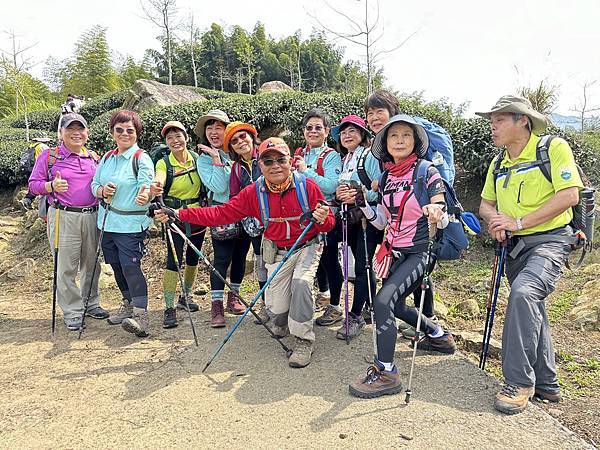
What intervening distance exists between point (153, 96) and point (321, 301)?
307 inches

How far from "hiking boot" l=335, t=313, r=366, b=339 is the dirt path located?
0.24 feet

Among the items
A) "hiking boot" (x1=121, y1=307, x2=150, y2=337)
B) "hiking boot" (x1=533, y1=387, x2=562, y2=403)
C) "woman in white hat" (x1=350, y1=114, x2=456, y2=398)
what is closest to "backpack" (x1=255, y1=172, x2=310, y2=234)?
"woman in white hat" (x1=350, y1=114, x2=456, y2=398)

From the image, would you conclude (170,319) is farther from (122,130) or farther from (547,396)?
(547,396)

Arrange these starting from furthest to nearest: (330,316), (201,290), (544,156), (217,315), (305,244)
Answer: (201,290) < (217,315) < (330,316) < (305,244) < (544,156)

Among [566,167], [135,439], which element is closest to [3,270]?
[135,439]

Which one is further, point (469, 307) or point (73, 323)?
point (469, 307)

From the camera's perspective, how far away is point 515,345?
3227mm

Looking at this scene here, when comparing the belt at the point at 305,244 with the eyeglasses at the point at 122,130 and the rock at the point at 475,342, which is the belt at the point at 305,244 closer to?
the rock at the point at 475,342

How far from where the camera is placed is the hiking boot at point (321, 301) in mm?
5414

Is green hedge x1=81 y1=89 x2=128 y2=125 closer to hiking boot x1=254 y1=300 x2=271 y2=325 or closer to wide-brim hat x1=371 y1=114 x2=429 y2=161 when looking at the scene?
hiking boot x1=254 y1=300 x2=271 y2=325

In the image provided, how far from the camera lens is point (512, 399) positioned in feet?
10.6

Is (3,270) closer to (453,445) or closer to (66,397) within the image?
(66,397)

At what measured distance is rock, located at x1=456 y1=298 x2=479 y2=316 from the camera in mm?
5578

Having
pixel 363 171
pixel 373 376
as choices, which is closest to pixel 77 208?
pixel 363 171
